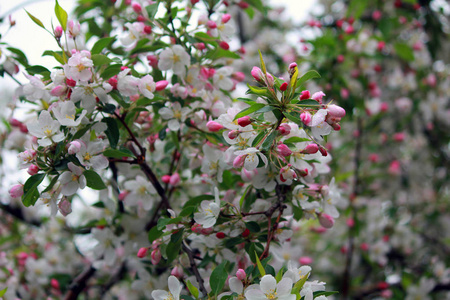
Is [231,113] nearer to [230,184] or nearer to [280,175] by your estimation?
[280,175]

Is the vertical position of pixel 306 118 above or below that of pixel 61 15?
below

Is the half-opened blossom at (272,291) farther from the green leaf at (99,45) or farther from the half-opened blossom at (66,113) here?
the green leaf at (99,45)

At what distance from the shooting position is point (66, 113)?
1.17m

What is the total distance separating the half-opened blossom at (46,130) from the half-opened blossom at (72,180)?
0.09 metres

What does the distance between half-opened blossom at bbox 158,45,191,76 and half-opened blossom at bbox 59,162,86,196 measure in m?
0.51

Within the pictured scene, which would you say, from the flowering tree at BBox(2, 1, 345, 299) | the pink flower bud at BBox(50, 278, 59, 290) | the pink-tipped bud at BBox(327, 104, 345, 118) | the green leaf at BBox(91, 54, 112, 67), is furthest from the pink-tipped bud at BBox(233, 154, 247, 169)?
the pink flower bud at BBox(50, 278, 59, 290)

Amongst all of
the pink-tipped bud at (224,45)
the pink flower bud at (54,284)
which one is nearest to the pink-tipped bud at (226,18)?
the pink-tipped bud at (224,45)

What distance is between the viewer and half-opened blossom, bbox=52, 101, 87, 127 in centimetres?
114

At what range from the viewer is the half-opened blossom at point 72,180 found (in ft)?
3.72

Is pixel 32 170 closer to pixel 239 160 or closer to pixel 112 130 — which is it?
pixel 112 130

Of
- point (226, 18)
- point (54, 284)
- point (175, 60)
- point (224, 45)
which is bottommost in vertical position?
point (54, 284)

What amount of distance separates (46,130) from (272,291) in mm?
746

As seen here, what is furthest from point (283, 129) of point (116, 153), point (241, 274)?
point (116, 153)

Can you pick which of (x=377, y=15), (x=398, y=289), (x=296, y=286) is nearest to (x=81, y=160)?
(x=296, y=286)
